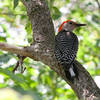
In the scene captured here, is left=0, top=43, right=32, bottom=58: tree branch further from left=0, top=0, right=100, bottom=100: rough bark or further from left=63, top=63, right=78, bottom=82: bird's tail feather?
left=63, top=63, right=78, bottom=82: bird's tail feather

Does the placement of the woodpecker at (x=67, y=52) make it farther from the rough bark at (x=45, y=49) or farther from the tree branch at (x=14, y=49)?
the tree branch at (x=14, y=49)

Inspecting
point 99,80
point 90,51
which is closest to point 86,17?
point 90,51

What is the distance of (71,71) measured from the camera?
2.78 metres

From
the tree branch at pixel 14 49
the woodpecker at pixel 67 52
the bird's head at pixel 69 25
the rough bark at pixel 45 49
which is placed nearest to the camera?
the rough bark at pixel 45 49

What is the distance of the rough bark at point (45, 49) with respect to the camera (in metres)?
2.47

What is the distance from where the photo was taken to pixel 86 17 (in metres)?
4.98

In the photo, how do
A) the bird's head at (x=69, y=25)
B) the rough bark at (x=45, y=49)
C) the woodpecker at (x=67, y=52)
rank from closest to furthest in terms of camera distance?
1. the rough bark at (x=45, y=49)
2. the woodpecker at (x=67, y=52)
3. the bird's head at (x=69, y=25)

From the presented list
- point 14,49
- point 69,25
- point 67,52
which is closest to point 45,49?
point 14,49

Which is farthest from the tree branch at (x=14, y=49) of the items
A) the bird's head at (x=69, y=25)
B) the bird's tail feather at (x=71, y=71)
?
the bird's head at (x=69, y=25)

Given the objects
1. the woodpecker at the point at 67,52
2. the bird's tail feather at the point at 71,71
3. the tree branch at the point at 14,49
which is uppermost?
the tree branch at the point at 14,49

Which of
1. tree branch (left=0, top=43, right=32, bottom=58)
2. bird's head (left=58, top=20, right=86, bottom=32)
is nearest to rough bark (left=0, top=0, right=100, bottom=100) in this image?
tree branch (left=0, top=43, right=32, bottom=58)

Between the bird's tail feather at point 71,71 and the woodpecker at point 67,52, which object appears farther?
the woodpecker at point 67,52

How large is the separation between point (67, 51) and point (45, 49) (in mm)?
703

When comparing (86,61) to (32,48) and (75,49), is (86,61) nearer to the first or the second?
(75,49)
